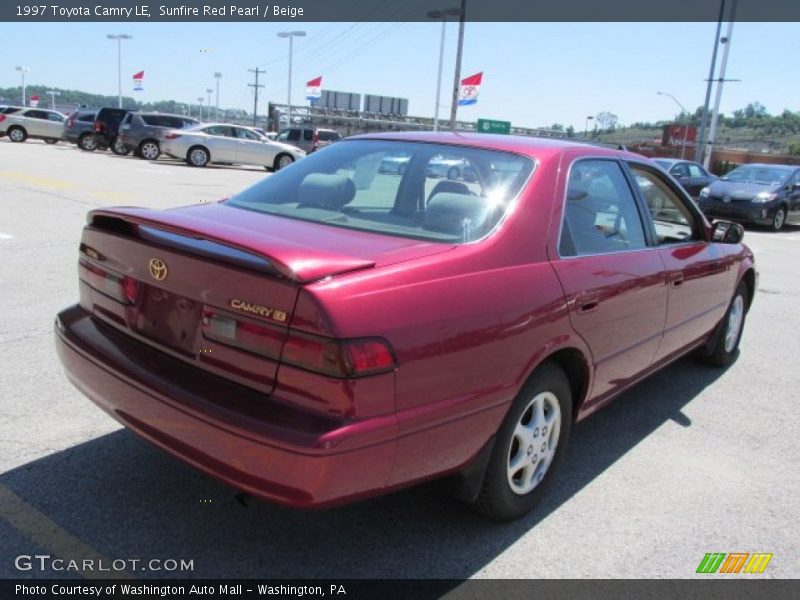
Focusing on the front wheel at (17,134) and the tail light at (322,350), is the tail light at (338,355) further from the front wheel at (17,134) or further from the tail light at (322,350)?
the front wheel at (17,134)

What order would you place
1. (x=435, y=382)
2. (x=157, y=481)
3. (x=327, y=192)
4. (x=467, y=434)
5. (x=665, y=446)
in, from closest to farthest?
(x=435, y=382), (x=467, y=434), (x=157, y=481), (x=327, y=192), (x=665, y=446)

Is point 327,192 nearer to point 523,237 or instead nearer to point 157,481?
point 523,237

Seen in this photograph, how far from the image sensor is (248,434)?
2.17 metres

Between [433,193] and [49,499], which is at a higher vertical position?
[433,193]

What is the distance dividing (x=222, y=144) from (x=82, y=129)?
842 cm

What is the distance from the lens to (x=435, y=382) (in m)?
2.33

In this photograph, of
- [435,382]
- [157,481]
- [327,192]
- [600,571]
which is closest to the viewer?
[435,382]

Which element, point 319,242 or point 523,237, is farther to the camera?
point 523,237

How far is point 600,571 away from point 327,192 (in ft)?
6.83

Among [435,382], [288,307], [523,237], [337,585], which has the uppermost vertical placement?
[523,237]

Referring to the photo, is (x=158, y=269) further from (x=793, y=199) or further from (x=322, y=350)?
(x=793, y=199)

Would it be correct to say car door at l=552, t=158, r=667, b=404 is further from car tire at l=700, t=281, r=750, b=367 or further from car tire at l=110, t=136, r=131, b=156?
car tire at l=110, t=136, r=131, b=156

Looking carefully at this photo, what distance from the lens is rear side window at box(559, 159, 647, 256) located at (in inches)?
126

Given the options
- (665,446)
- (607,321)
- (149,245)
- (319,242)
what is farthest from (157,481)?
(665,446)
